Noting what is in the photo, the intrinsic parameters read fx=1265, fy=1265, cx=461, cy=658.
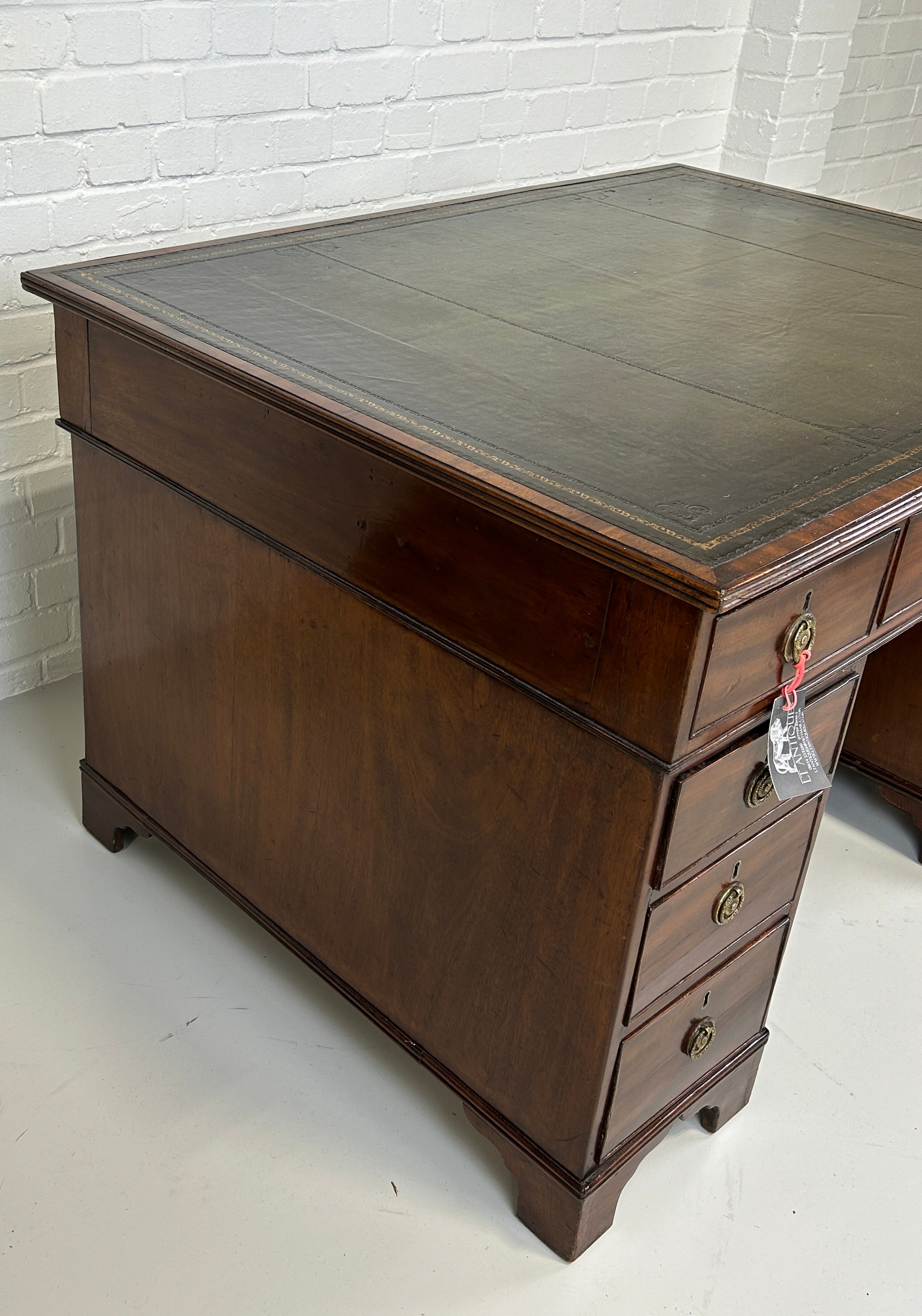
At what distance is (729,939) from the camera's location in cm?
137

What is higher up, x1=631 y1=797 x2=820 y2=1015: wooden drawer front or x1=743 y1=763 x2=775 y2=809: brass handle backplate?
x1=743 y1=763 x2=775 y2=809: brass handle backplate

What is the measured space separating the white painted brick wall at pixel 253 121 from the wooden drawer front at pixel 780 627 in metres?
1.35

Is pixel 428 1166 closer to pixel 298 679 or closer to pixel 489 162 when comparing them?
pixel 298 679

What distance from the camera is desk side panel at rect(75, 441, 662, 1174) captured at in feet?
3.98

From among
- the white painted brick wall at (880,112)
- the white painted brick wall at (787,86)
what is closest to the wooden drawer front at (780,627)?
the white painted brick wall at (787,86)

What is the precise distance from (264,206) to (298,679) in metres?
1.12

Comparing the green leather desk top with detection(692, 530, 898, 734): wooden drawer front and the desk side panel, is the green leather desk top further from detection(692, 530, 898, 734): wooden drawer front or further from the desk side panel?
the desk side panel

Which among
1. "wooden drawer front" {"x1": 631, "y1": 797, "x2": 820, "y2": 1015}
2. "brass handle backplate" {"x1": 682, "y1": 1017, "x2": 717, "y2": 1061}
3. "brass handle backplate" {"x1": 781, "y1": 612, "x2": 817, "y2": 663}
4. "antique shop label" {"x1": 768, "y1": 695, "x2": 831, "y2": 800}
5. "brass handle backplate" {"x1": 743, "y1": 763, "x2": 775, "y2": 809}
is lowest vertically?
"brass handle backplate" {"x1": 682, "y1": 1017, "x2": 717, "y2": 1061}

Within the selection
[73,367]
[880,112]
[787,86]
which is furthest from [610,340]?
[880,112]

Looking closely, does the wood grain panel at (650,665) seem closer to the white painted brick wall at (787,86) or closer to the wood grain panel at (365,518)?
the wood grain panel at (365,518)

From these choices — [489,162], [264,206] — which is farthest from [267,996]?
[489,162]

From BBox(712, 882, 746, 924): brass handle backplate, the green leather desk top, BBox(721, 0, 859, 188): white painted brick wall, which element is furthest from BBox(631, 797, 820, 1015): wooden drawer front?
BBox(721, 0, 859, 188): white painted brick wall

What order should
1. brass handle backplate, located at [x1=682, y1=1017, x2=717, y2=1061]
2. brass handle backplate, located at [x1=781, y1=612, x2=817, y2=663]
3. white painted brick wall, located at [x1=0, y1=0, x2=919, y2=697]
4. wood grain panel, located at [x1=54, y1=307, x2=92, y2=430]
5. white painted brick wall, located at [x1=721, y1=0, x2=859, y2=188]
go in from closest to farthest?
brass handle backplate, located at [x1=781, y1=612, x2=817, y2=663]
brass handle backplate, located at [x1=682, y1=1017, x2=717, y2=1061]
wood grain panel, located at [x1=54, y1=307, x2=92, y2=430]
white painted brick wall, located at [x1=0, y1=0, x2=919, y2=697]
white painted brick wall, located at [x1=721, y1=0, x2=859, y2=188]

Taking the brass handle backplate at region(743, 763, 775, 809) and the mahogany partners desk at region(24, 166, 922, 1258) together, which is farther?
the brass handle backplate at region(743, 763, 775, 809)
